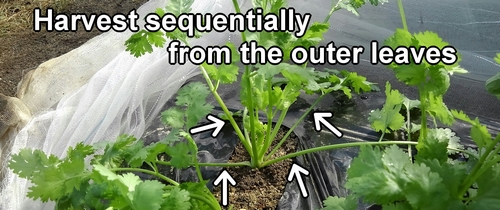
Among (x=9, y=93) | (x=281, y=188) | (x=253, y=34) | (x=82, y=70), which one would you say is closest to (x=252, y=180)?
(x=281, y=188)

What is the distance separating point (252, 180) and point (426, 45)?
587 millimetres

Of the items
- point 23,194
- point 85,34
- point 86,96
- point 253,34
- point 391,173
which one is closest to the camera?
point 391,173

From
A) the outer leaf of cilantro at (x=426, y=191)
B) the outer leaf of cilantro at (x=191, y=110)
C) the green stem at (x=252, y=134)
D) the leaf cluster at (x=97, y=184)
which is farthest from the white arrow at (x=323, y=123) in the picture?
the outer leaf of cilantro at (x=426, y=191)

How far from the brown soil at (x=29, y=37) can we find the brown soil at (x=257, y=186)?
1.15 metres

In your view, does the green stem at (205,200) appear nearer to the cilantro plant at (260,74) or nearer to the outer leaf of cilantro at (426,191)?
the cilantro plant at (260,74)

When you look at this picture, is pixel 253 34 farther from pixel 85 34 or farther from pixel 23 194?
pixel 85 34

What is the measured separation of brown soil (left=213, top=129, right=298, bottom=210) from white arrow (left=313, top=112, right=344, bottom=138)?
0.36ft

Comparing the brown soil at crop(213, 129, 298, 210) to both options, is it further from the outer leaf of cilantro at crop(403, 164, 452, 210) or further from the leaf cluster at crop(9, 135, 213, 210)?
the outer leaf of cilantro at crop(403, 164, 452, 210)

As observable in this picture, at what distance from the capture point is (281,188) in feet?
3.85

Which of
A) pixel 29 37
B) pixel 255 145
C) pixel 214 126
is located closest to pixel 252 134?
pixel 255 145

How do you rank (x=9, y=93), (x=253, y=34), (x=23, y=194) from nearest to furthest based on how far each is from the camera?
(x=253, y=34) → (x=23, y=194) → (x=9, y=93)

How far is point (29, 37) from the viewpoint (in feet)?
7.11

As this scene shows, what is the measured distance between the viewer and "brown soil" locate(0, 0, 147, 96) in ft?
6.58

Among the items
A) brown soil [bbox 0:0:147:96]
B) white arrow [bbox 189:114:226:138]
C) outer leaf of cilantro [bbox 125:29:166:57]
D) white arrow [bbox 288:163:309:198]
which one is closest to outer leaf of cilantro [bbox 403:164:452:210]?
white arrow [bbox 288:163:309:198]
